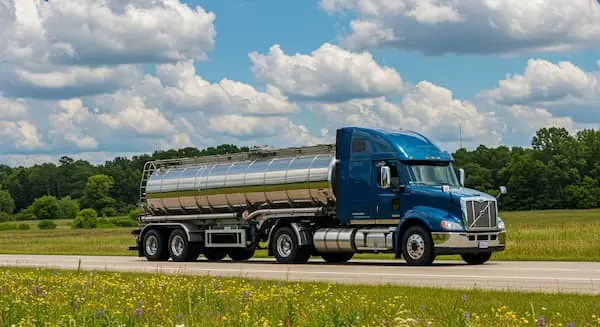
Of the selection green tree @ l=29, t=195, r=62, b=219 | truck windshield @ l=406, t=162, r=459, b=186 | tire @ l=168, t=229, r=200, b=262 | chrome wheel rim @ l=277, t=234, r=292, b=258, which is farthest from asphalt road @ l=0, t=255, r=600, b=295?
green tree @ l=29, t=195, r=62, b=219

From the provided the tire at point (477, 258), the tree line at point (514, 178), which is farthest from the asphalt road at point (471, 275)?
the tree line at point (514, 178)

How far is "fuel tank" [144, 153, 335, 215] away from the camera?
27781 mm

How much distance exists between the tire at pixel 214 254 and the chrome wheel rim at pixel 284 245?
440 centimetres

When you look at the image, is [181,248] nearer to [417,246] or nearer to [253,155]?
[253,155]

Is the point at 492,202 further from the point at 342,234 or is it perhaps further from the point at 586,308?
the point at 586,308

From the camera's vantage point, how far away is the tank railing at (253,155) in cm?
2827

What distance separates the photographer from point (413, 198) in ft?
84.6

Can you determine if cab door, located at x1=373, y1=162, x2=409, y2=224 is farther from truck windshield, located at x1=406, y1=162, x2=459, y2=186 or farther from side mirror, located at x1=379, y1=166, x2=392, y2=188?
truck windshield, located at x1=406, y1=162, x2=459, y2=186

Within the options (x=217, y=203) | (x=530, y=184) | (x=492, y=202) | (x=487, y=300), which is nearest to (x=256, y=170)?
(x=217, y=203)

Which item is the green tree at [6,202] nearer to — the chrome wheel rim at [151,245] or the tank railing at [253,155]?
the tank railing at [253,155]

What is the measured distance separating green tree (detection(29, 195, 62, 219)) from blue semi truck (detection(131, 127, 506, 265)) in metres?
Result: 142

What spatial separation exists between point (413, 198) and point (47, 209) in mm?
152068

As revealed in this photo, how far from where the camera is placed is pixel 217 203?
31.3 meters

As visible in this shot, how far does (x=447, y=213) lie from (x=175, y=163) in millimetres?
12000
